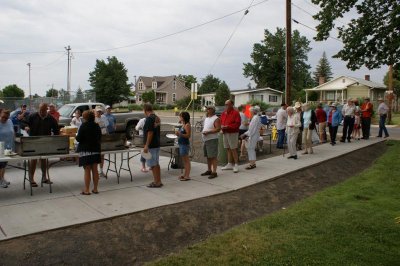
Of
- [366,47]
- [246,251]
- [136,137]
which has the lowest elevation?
[246,251]

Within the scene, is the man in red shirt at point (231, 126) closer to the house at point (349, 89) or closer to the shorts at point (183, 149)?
the shorts at point (183, 149)

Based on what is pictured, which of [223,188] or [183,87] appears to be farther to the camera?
[183,87]

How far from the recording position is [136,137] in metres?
9.40

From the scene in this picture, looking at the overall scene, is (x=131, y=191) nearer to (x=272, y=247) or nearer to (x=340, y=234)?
(x=272, y=247)

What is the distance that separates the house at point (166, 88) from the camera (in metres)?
88.5

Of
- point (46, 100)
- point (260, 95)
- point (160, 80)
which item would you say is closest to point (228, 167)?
point (46, 100)

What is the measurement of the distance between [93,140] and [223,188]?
9.81 feet

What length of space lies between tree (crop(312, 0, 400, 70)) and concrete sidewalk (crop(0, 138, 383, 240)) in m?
8.63

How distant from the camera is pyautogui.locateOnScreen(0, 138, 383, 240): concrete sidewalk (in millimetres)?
6137

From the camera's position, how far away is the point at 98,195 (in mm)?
7734

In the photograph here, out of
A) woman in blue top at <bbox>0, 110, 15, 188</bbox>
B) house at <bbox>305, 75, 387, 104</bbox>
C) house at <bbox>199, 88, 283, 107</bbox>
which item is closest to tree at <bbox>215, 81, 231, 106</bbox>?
house at <bbox>199, 88, 283, 107</bbox>

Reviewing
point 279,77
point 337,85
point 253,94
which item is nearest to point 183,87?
point 279,77

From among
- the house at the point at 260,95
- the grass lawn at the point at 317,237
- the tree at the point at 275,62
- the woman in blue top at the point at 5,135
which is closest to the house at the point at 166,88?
the tree at the point at 275,62

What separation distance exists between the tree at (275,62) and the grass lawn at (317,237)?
68.2 metres
